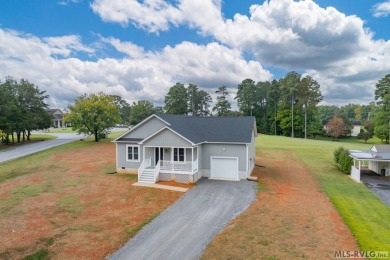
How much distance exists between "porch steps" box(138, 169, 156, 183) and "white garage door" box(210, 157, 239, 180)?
5.18 metres

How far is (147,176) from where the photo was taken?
22.7m

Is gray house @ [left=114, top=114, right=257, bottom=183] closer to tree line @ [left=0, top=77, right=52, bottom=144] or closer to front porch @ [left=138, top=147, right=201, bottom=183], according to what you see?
front porch @ [left=138, top=147, right=201, bottom=183]

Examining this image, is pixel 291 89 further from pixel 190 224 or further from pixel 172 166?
pixel 190 224

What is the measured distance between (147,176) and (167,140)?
11.0ft

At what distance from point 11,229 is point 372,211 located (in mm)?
19296

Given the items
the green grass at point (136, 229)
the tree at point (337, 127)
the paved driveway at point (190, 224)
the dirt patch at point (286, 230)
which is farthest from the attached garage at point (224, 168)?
the tree at point (337, 127)

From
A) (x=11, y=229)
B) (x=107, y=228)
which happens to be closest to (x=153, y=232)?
(x=107, y=228)

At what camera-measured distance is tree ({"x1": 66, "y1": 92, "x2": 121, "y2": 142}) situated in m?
44.9

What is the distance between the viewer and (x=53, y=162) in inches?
1236

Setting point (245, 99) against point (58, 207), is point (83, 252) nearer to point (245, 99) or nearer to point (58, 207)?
point (58, 207)

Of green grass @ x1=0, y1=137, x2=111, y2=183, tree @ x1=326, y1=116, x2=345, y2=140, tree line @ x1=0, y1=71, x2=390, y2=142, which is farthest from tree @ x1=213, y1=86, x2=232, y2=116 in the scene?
green grass @ x1=0, y1=137, x2=111, y2=183

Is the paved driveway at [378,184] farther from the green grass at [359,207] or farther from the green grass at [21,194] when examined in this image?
the green grass at [21,194]

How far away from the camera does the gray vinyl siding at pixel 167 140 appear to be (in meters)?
22.5

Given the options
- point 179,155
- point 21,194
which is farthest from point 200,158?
point 21,194
